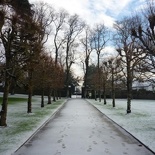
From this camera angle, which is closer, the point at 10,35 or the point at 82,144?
the point at 82,144

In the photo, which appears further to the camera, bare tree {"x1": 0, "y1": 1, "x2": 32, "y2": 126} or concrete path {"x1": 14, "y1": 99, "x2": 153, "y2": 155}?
bare tree {"x1": 0, "y1": 1, "x2": 32, "y2": 126}

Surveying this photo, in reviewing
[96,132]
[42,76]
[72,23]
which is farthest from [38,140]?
[72,23]

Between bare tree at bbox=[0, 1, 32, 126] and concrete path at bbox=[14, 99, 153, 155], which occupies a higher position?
bare tree at bbox=[0, 1, 32, 126]

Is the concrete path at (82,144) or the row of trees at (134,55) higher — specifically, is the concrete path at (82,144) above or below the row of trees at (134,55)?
below

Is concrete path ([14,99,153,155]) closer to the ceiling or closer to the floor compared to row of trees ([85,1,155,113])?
closer to the floor

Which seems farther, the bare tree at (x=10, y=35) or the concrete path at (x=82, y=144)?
the bare tree at (x=10, y=35)

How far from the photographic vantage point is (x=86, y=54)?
221 feet

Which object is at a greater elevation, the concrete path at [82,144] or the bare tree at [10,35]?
the bare tree at [10,35]

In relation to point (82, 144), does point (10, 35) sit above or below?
above

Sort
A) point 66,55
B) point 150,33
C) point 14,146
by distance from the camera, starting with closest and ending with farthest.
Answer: point 14,146
point 150,33
point 66,55

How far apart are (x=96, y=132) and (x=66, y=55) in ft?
166

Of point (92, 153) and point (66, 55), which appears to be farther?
point (66, 55)

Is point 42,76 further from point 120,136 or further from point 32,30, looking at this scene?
point 120,136

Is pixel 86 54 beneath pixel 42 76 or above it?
above
